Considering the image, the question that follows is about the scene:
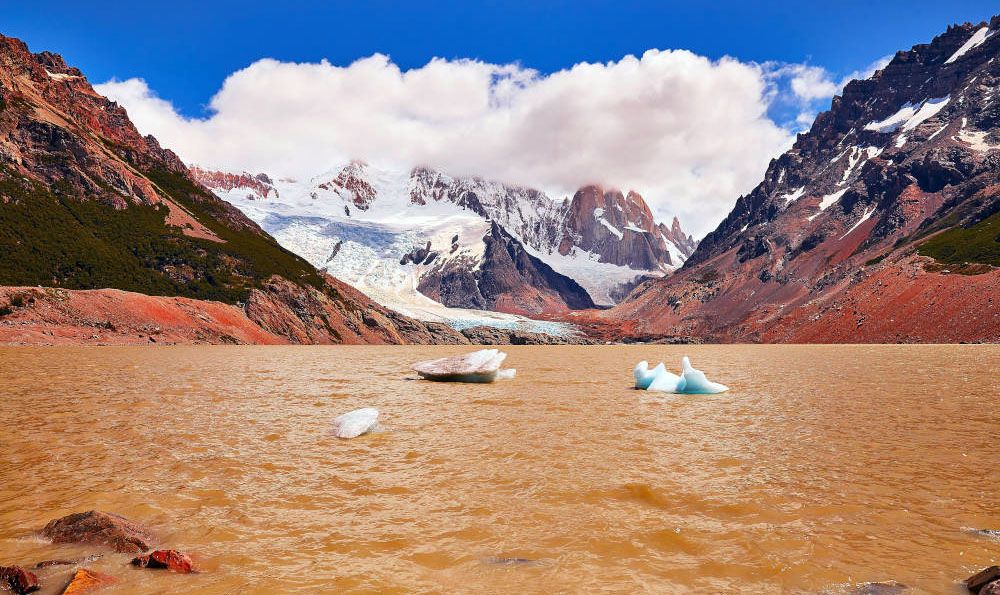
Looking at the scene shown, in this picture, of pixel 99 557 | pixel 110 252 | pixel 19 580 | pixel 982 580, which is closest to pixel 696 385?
pixel 982 580

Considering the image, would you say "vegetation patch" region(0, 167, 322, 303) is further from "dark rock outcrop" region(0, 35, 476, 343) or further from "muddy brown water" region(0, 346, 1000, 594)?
"muddy brown water" region(0, 346, 1000, 594)

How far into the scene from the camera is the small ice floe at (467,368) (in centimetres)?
3469

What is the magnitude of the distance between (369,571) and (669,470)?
753cm

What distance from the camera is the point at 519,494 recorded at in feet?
34.3

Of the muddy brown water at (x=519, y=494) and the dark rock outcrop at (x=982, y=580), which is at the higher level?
the dark rock outcrop at (x=982, y=580)

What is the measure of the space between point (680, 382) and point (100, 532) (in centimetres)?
2608

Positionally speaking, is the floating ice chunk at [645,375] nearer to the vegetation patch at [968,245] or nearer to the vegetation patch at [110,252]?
the vegetation patch at [110,252]

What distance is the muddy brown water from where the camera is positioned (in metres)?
7.06

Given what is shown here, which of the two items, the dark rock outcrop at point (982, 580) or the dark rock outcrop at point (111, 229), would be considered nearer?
the dark rock outcrop at point (982, 580)

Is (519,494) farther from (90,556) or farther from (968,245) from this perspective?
(968,245)

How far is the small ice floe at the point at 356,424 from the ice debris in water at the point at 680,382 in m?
17.0

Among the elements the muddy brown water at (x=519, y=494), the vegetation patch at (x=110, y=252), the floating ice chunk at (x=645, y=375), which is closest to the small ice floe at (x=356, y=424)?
the muddy brown water at (x=519, y=494)

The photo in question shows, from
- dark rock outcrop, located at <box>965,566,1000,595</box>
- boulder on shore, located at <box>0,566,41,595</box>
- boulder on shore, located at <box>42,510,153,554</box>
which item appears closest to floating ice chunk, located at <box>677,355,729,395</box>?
dark rock outcrop, located at <box>965,566,1000,595</box>

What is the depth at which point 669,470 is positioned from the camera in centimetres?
1230
